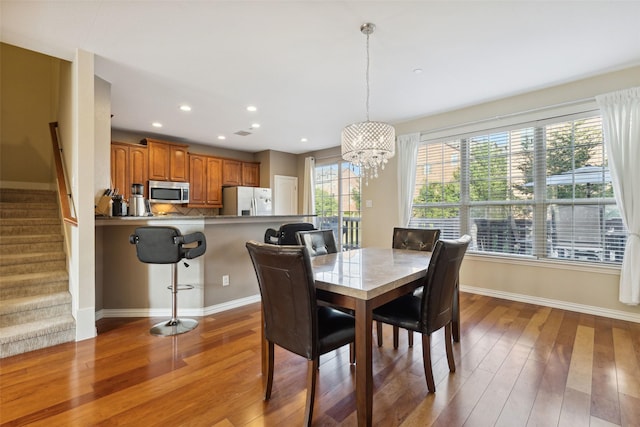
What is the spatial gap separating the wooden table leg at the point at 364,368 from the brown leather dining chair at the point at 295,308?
0.19 metres

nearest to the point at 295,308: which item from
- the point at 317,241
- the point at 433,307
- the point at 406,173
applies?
the point at 433,307

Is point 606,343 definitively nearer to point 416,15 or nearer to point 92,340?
point 416,15

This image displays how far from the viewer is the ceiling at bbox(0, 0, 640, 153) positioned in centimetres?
216

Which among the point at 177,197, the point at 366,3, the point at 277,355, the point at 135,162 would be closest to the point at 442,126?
the point at 366,3

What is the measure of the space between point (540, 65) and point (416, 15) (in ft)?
5.45

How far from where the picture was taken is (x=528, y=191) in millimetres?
3688

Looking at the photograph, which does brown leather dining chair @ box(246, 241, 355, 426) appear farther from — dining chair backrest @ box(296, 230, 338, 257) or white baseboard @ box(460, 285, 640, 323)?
white baseboard @ box(460, 285, 640, 323)

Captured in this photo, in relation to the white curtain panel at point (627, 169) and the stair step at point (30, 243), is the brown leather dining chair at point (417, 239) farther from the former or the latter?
the stair step at point (30, 243)

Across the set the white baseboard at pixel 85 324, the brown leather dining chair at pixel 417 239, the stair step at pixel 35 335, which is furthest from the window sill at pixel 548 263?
the stair step at pixel 35 335

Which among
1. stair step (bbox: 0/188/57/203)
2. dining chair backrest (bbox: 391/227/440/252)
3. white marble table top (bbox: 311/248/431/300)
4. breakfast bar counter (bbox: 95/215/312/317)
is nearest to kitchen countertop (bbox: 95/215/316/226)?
breakfast bar counter (bbox: 95/215/312/317)

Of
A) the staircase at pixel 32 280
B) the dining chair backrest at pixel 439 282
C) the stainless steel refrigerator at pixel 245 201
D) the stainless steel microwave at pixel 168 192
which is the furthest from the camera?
the stainless steel refrigerator at pixel 245 201

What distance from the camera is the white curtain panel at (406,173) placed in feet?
15.1

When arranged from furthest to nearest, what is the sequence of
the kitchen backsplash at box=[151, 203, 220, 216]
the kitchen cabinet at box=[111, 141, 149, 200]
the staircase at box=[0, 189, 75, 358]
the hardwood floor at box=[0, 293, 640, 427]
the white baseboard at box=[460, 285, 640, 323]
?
the kitchen backsplash at box=[151, 203, 220, 216]
the kitchen cabinet at box=[111, 141, 149, 200]
the white baseboard at box=[460, 285, 640, 323]
the staircase at box=[0, 189, 75, 358]
the hardwood floor at box=[0, 293, 640, 427]

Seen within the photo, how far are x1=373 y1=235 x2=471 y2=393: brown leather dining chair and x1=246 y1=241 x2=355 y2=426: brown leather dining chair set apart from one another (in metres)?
0.41
